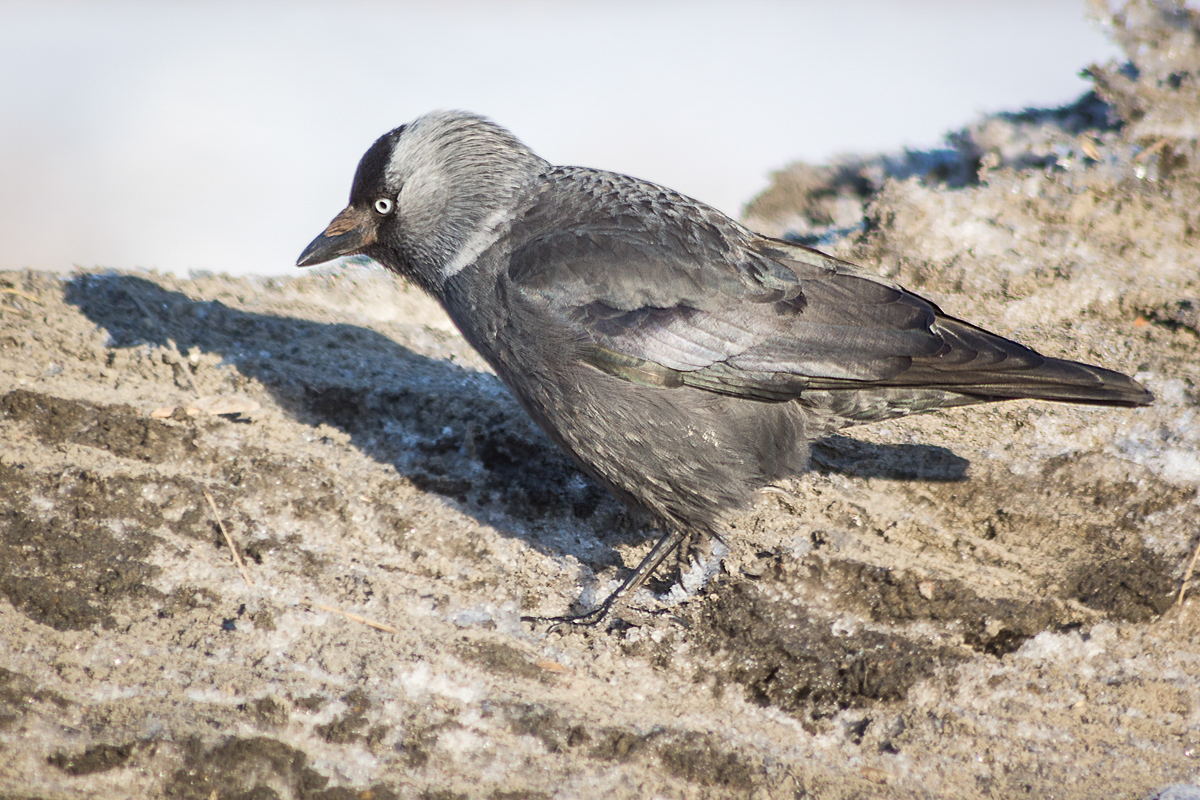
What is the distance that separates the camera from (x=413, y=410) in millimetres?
4375

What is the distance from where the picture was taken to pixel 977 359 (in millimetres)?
3348

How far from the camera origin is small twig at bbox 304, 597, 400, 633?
128 inches

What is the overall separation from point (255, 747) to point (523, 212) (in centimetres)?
220

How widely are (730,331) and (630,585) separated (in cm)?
110

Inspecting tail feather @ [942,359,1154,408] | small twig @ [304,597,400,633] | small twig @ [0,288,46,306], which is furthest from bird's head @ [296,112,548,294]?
tail feather @ [942,359,1154,408]

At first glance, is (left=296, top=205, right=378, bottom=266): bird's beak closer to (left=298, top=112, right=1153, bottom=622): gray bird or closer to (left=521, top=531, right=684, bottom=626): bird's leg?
(left=298, top=112, right=1153, bottom=622): gray bird

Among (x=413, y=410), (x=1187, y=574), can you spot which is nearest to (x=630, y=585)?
(x=413, y=410)

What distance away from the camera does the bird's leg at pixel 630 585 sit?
3402 millimetres

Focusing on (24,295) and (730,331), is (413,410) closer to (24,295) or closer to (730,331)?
(730,331)

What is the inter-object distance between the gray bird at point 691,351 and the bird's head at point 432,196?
2.8 inches

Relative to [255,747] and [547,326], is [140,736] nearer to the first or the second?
[255,747]

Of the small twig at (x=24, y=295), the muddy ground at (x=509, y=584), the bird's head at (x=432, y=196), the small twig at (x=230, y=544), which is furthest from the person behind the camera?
the small twig at (x=24, y=295)

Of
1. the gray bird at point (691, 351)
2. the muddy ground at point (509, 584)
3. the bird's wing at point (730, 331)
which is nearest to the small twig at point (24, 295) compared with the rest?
the muddy ground at point (509, 584)

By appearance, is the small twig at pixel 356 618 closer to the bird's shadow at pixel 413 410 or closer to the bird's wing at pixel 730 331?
the bird's shadow at pixel 413 410
